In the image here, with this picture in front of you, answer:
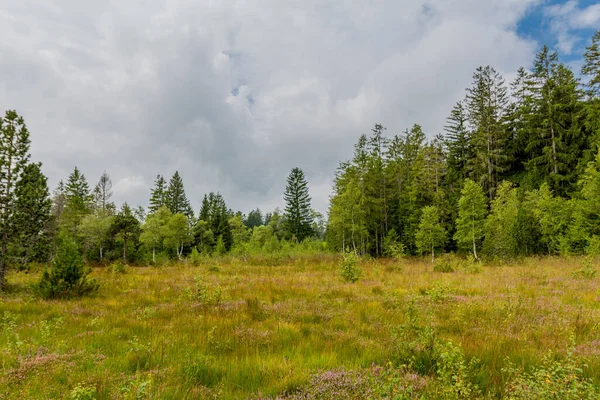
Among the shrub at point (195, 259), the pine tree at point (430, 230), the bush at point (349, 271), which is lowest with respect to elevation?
the shrub at point (195, 259)

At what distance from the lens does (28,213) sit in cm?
1222

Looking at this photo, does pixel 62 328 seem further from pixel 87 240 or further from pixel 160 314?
pixel 87 240

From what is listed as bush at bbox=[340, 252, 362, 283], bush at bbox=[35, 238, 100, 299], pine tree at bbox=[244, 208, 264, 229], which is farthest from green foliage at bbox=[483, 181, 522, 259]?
pine tree at bbox=[244, 208, 264, 229]

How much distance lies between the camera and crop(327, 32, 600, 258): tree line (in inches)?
1165

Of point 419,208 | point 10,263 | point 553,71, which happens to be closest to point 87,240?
point 10,263

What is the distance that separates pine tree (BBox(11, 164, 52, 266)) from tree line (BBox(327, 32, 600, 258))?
29169mm

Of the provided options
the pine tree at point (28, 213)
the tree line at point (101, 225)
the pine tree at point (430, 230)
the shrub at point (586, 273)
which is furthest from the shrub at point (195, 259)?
the shrub at point (586, 273)

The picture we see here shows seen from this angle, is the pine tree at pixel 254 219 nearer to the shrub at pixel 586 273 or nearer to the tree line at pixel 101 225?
the tree line at pixel 101 225

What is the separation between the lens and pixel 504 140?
4375 centimetres

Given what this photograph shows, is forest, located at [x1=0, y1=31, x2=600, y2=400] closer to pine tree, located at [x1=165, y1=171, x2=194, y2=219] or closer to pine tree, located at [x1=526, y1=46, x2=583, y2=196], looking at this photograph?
pine tree, located at [x1=526, y1=46, x2=583, y2=196]

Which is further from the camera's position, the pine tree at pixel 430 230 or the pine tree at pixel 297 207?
the pine tree at pixel 297 207

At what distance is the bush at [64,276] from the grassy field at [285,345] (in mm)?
658

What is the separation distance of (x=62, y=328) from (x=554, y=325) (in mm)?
11718

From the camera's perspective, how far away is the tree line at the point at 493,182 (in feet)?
97.1
